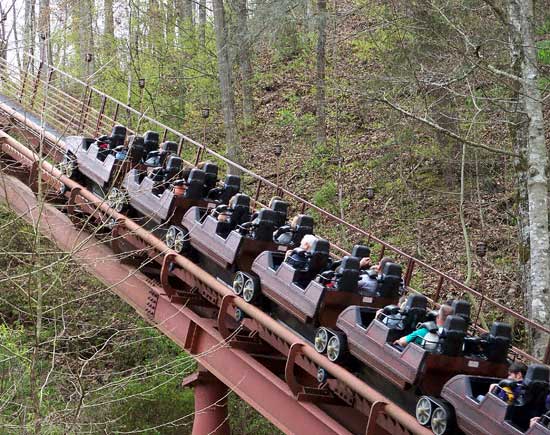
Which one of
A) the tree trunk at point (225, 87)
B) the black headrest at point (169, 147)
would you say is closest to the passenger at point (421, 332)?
the black headrest at point (169, 147)

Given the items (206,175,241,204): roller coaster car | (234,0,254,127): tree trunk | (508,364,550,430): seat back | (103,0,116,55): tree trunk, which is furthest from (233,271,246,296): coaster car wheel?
(103,0,116,55): tree trunk

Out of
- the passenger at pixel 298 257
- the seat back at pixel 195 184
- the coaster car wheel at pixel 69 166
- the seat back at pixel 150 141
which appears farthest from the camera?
the seat back at pixel 150 141

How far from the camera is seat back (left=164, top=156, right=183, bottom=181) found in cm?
1177

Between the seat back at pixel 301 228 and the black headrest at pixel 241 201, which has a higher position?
the black headrest at pixel 241 201

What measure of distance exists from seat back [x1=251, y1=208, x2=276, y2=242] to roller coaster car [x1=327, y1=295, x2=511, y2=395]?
7.04 feet

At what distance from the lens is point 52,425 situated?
265 inches

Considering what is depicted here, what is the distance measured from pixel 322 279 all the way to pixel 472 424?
260cm

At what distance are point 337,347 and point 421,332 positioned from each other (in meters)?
0.89

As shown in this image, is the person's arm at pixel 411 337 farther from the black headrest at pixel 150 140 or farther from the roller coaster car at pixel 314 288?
the black headrest at pixel 150 140

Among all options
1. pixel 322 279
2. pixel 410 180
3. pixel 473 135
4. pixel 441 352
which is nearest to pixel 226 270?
pixel 322 279

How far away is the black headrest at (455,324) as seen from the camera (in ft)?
25.2

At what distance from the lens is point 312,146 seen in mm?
21703

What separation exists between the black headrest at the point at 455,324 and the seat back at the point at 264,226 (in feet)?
10.2

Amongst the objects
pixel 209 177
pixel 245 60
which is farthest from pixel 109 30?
pixel 209 177
